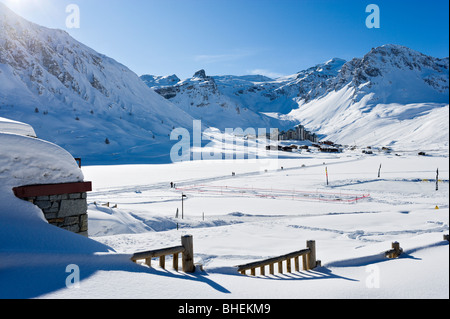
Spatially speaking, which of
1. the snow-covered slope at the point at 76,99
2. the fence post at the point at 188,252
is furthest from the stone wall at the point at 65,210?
the snow-covered slope at the point at 76,99

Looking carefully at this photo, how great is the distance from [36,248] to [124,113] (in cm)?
10841

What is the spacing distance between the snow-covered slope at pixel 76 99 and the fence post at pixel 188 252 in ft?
219

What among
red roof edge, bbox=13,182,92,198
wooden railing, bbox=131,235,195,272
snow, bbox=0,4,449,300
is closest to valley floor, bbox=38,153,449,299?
snow, bbox=0,4,449,300

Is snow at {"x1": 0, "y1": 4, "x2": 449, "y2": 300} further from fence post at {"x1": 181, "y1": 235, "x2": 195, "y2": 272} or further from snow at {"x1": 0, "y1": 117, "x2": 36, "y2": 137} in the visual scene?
fence post at {"x1": 181, "y1": 235, "x2": 195, "y2": 272}

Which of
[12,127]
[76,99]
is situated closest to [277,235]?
[12,127]

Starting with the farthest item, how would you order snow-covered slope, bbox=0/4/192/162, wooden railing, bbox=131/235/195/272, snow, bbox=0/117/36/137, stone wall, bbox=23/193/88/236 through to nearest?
snow-covered slope, bbox=0/4/192/162
snow, bbox=0/117/36/137
stone wall, bbox=23/193/88/236
wooden railing, bbox=131/235/195/272

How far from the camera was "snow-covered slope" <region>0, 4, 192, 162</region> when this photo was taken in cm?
7719

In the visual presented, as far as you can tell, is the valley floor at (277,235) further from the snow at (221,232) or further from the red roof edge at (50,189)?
the red roof edge at (50,189)

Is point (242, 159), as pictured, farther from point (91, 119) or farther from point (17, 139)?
point (17, 139)

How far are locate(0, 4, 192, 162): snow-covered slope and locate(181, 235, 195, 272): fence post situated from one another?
66855 mm

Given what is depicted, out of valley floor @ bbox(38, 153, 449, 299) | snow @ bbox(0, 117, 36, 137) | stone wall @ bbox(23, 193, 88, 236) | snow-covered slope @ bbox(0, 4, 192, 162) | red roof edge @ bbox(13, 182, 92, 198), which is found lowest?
valley floor @ bbox(38, 153, 449, 299)

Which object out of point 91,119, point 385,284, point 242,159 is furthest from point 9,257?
point 91,119

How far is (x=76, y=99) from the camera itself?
3932 inches

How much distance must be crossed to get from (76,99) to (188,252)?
106 metres
